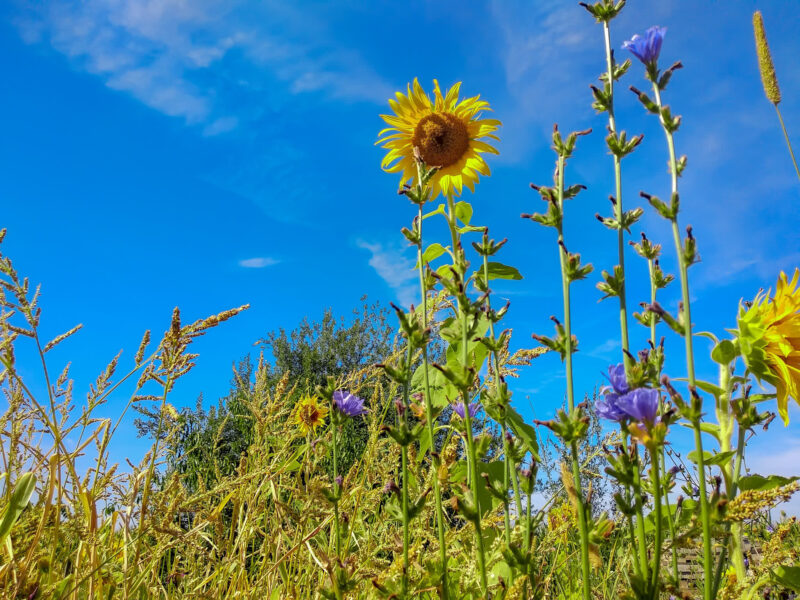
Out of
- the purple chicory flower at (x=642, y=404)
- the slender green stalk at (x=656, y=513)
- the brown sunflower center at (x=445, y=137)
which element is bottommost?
the slender green stalk at (x=656, y=513)

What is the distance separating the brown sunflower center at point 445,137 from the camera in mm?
2949

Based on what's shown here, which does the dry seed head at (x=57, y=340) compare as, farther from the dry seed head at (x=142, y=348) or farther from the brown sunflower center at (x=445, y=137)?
the brown sunflower center at (x=445, y=137)

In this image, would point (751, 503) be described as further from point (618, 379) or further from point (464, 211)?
point (464, 211)

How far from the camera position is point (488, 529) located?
5.65ft

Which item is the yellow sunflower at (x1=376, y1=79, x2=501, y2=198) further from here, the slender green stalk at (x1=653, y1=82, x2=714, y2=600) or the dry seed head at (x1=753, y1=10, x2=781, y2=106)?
the slender green stalk at (x1=653, y1=82, x2=714, y2=600)

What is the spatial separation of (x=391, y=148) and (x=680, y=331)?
2233 mm

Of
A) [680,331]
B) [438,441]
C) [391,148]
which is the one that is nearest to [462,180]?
[391,148]

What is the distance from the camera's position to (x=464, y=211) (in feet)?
6.11

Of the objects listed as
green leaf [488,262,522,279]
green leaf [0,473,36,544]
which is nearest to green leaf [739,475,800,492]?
green leaf [488,262,522,279]

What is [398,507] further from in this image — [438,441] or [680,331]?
[438,441]

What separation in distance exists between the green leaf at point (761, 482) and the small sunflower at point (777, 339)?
23 centimetres

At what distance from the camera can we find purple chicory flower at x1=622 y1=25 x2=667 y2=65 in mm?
1169

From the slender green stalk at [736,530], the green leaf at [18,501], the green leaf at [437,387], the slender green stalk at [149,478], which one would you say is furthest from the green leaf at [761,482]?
the green leaf at [18,501]

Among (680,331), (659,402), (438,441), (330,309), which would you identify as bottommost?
(659,402)
